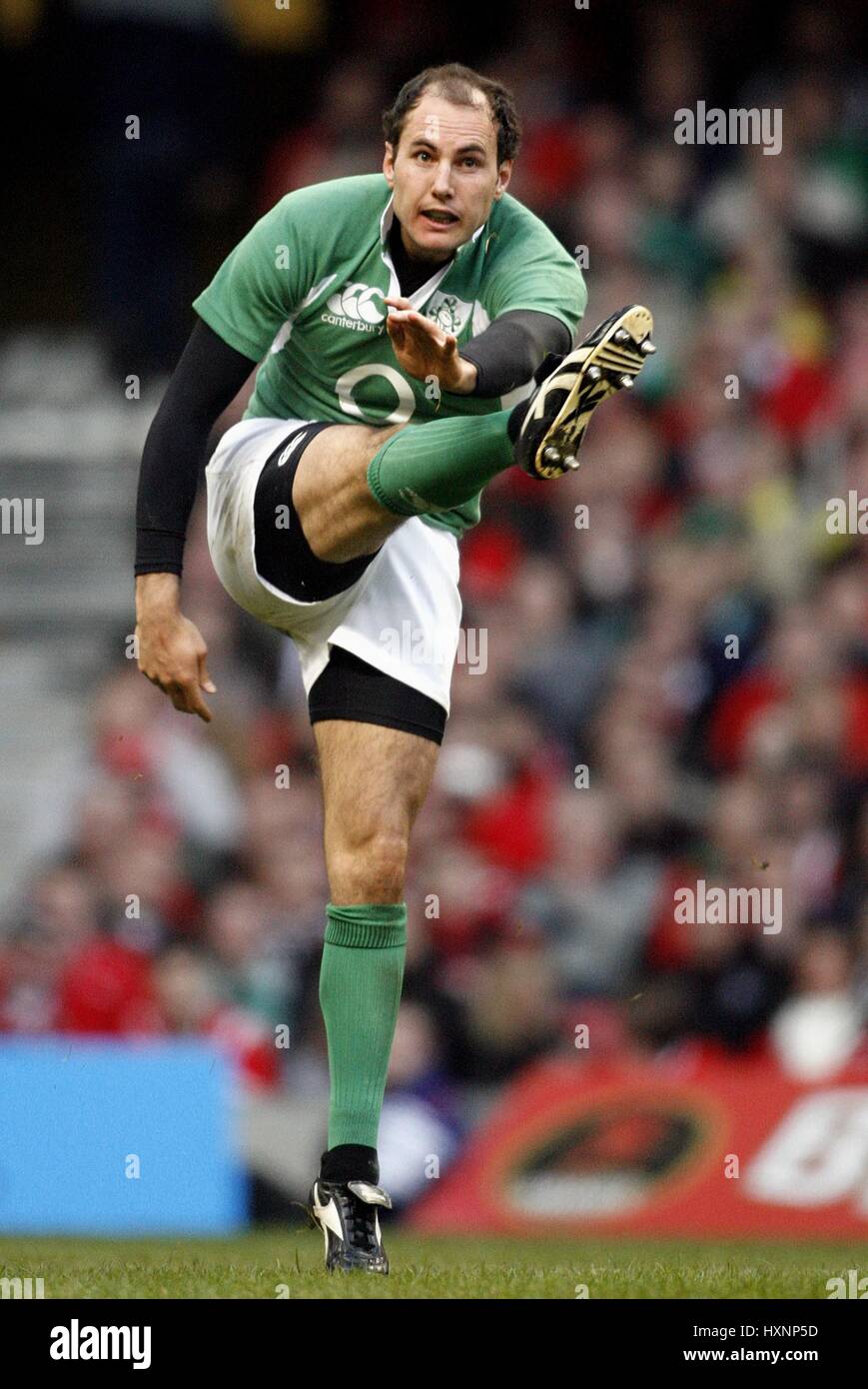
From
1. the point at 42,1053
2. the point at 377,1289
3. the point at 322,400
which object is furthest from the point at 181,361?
the point at 42,1053

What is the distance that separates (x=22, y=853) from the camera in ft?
31.8

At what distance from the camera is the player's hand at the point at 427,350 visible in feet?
14.0

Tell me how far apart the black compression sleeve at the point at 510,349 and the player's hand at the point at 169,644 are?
0.87 m

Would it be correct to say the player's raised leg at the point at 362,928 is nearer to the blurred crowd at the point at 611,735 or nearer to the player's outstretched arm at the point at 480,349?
the player's outstretched arm at the point at 480,349

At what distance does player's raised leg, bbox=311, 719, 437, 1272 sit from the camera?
15.6 feet

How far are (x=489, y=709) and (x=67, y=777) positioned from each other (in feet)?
6.39

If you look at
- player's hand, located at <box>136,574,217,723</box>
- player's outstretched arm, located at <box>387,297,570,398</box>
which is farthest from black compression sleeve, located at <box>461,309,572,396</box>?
player's hand, located at <box>136,574,217,723</box>

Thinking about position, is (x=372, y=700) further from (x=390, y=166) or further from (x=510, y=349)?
(x=390, y=166)

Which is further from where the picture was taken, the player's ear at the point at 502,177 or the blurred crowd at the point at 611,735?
the blurred crowd at the point at 611,735

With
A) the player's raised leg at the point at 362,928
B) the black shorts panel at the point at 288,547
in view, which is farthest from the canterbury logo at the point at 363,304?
the player's raised leg at the point at 362,928

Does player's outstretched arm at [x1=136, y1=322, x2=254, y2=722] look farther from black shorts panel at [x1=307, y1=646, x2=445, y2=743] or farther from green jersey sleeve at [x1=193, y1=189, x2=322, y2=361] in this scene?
black shorts panel at [x1=307, y1=646, x2=445, y2=743]

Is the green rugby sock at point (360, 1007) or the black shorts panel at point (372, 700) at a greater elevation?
the black shorts panel at point (372, 700)

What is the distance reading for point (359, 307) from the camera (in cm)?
497
